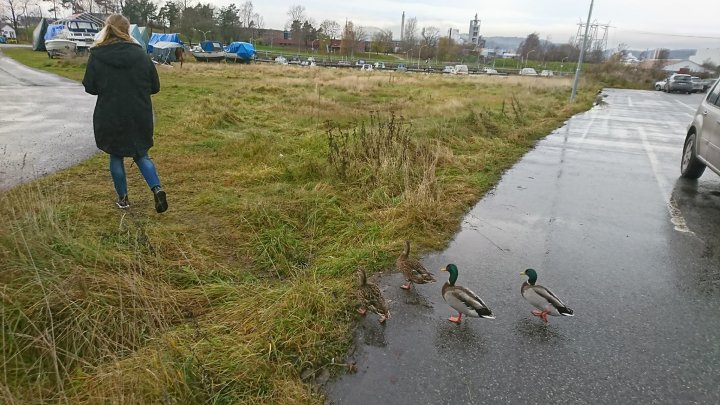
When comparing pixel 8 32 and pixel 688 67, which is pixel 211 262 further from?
pixel 8 32

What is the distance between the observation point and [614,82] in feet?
152

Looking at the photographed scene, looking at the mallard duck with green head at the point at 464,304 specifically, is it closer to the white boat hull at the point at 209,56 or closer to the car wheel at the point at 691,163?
the car wheel at the point at 691,163

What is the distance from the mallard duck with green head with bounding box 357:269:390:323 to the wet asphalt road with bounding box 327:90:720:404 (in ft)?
0.31

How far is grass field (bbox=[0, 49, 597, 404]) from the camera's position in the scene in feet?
8.13

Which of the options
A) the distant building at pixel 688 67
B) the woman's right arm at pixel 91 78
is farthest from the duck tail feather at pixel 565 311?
the distant building at pixel 688 67

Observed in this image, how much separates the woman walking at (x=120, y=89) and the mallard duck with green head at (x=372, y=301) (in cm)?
282

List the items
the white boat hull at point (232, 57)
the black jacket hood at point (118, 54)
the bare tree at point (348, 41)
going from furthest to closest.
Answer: the bare tree at point (348, 41) < the white boat hull at point (232, 57) < the black jacket hood at point (118, 54)

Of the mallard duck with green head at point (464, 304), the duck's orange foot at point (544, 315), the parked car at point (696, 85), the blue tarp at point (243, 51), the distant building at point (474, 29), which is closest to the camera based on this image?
the mallard duck with green head at point (464, 304)

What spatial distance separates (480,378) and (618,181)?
6.51m

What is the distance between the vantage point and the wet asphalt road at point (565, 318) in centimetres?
269

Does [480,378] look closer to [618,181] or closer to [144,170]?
[144,170]

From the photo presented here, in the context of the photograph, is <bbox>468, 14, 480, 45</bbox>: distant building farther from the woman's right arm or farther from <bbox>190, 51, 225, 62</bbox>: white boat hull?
the woman's right arm

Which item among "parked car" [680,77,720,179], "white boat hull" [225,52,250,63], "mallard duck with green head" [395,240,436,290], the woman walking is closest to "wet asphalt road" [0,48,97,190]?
the woman walking

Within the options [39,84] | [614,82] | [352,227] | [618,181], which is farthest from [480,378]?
[614,82]
